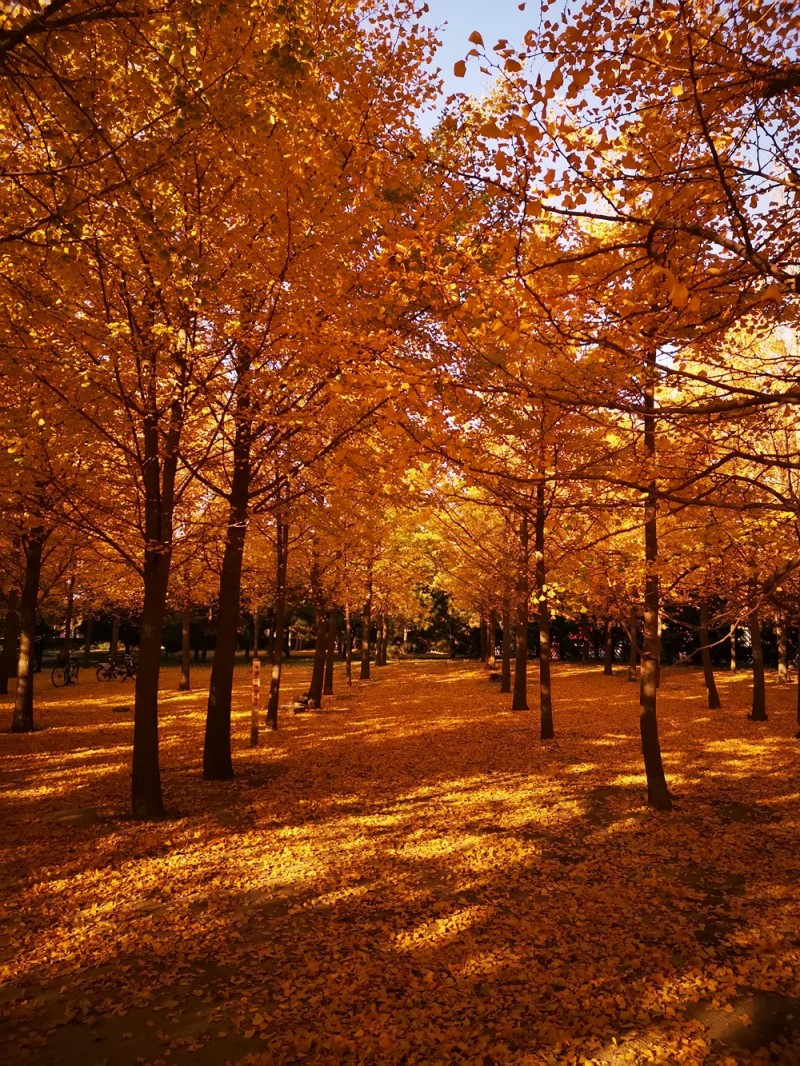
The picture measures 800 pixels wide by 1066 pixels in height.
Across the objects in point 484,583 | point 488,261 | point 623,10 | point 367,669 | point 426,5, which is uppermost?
point 426,5

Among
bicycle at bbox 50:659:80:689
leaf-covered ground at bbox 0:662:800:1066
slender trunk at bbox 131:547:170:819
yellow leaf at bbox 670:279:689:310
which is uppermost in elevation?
yellow leaf at bbox 670:279:689:310

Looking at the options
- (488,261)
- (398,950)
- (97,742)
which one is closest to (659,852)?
(398,950)

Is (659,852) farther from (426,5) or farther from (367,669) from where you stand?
(367,669)

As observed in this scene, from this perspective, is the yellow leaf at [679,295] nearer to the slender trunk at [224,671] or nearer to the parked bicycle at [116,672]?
the slender trunk at [224,671]

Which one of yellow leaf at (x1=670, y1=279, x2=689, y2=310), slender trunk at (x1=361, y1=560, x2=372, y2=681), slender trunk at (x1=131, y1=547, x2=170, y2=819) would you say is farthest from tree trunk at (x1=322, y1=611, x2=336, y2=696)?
yellow leaf at (x1=670, y1=279, x2=689, y2=310)

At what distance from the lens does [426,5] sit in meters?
5.80

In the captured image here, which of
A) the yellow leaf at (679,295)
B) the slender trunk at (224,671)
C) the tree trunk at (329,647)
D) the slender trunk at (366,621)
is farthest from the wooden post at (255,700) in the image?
the slender trunk at (366,621)

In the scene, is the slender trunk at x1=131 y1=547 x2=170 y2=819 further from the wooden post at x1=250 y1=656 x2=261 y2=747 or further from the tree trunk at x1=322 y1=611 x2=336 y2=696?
the tree trunk at x1=322 y1=611 x2=336 y2=696

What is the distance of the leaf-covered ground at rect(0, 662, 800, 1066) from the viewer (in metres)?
3.77

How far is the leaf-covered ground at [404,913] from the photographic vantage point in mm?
3771

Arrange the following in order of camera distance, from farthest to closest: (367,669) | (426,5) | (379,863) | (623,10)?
(367,669) < (379,863) < (426,5) < (623,10)

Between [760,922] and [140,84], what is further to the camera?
[760,922]

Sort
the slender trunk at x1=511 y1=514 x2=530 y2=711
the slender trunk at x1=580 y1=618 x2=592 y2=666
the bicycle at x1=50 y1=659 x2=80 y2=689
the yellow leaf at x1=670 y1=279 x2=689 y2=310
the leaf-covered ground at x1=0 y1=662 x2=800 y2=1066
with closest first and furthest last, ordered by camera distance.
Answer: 1. the yellow leaf at x1=670 y1=279 x2=689 y2=310
2. the leaf-covered ground at x1=0 y1=662 x2=800 y2=1066
3. the slender trunk at x1=511 y1=514 x2=530 y2=711
4. the bicycle at x1=50 y1=659 x2=80 y2=689
5. the slender trunk at x1=580 y1=618 x2=592 y2=666

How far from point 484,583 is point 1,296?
18.3 meters
